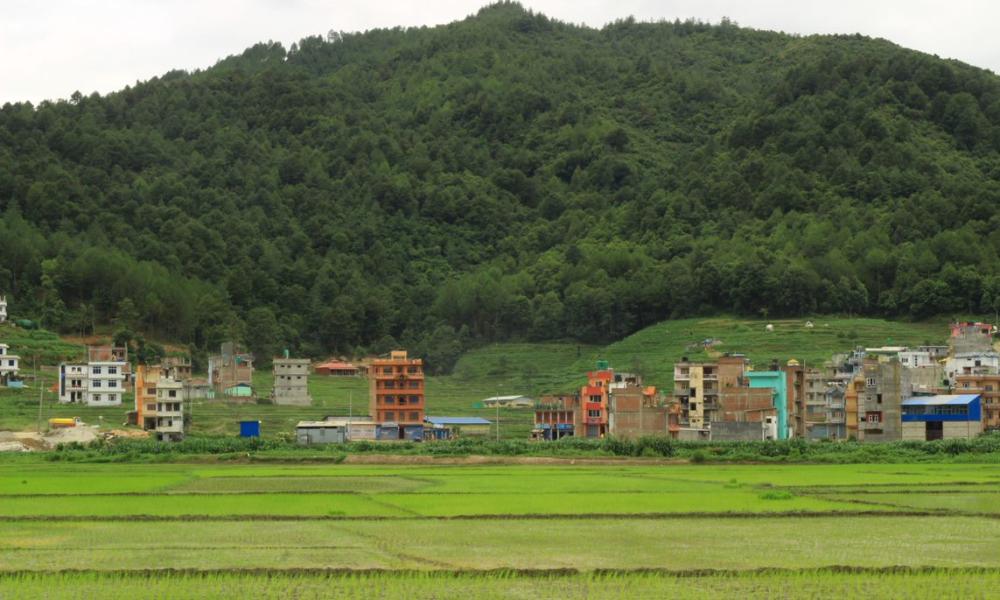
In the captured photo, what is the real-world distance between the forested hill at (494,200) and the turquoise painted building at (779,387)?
3367 cm

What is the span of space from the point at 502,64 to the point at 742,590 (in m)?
161

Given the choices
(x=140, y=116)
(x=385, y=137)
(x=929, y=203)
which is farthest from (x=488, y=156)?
(x=929, y=203)

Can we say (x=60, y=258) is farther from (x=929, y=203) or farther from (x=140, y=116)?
(x=929, y=203)

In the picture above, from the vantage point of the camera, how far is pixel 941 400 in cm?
6581

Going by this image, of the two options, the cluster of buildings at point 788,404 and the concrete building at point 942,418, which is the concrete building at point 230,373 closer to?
the cluster of buildings at point 788,404

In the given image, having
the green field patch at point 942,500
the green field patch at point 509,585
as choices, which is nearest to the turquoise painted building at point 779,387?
the green field patch at point 942,500

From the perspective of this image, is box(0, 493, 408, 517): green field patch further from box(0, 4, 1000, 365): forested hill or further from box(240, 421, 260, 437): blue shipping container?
box(0, 4, 1000, 365): forested hill

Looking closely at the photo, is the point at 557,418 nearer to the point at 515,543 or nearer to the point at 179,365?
the point at 179,365

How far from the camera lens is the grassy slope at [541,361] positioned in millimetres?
76250

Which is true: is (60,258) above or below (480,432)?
above

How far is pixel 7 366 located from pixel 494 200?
240 ft

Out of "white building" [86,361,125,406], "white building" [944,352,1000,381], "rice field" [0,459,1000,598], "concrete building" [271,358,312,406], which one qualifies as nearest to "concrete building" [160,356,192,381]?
"white building" [86,361,125,406]

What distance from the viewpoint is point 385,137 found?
158 meters

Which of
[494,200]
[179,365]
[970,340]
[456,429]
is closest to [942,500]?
[456,429]
